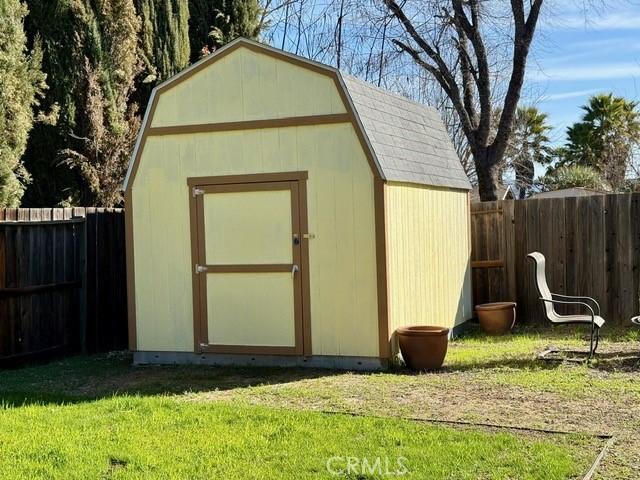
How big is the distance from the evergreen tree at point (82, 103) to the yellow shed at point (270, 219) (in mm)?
7393

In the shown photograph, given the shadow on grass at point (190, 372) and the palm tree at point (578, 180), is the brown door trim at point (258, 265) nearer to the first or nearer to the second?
the shadow on grass at point (190, 372)

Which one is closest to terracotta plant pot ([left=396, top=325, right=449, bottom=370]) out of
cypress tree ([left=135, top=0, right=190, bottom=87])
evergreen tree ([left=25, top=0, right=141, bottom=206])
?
evergreen tree ([left=25, top=0, right=141, bottom=206])

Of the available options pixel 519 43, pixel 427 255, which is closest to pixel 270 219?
pixel 427 255

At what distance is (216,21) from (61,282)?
11.8 meters

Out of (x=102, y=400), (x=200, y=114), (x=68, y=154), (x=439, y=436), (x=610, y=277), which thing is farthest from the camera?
(x=68, y=154)

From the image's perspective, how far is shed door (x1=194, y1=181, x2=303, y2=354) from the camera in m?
7.77

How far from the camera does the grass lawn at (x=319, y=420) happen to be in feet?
14.5

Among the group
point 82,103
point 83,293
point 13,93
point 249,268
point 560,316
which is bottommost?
point 560,316

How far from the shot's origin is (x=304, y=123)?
7.73 meters

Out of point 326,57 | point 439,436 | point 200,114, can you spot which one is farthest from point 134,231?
point 326,57

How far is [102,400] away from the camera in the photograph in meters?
6.36

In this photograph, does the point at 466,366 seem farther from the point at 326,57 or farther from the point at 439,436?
the point at 326,57

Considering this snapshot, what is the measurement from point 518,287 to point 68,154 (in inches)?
360

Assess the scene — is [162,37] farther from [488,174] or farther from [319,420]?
[319,420]
